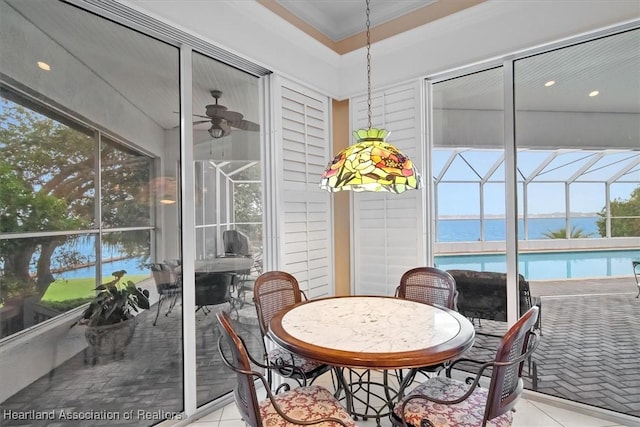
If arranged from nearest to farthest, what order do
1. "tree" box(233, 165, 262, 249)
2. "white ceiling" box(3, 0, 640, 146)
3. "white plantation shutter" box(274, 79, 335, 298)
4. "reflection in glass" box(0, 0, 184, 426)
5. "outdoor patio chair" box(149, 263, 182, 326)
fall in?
"reflection in glass" box(0, 0, 184, 426)
"white ceiling" box(3, 0, 640, 146)
"outdoor patio chair" box(149, 263, 182, 326)
"tree" box(233, 165, 262, 249)
"white plantation shutter" box(274, 79, 335, 298)

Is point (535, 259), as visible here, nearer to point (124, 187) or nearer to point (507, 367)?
point (507, 367)

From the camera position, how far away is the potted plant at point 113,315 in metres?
1.87

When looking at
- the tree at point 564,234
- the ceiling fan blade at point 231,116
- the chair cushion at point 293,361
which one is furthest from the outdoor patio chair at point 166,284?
the tree at point 564,234

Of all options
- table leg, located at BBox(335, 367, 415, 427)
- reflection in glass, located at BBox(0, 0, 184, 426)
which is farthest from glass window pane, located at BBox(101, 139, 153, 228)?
table leg, located at BBox(335, 367, 415, 427)

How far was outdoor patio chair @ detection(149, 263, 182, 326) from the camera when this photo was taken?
2166 millimetres

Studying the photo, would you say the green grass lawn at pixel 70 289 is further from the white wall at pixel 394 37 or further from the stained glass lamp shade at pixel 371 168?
the white wall at pixel 394 37

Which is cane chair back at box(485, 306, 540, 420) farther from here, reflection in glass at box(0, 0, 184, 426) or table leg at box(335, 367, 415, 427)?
reflection in glass at box(0, 0, 184, 426)

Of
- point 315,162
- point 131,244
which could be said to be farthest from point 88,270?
point 315,162

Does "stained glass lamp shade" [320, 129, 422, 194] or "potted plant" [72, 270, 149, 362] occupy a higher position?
"stained glass lamp shade" [320, 129, 422, 194]

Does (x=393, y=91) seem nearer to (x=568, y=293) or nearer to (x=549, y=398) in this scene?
(x=568, y=293)

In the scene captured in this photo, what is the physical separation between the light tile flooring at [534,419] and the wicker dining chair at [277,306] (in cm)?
37

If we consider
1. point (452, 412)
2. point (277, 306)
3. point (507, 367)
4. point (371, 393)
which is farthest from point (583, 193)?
point (277, 306)

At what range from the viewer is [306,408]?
1.56 metres

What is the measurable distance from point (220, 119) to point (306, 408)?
6.57ft
